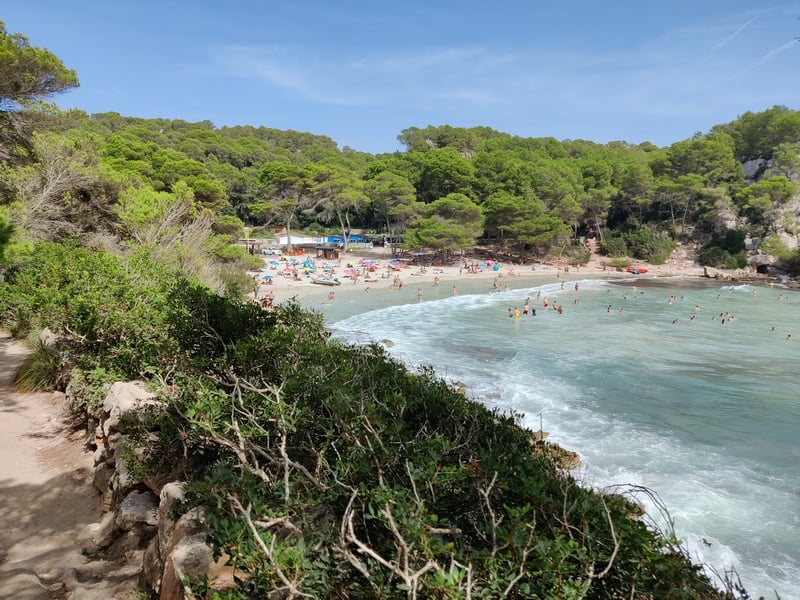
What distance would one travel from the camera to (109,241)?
15.6 metres

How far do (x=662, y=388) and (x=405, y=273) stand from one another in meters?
26.5

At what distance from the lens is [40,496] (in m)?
5.64

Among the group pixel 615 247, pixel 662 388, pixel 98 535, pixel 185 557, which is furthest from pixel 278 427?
pixel 615 247

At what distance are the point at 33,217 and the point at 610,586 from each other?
16.8 m

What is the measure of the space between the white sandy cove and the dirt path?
60.5ft

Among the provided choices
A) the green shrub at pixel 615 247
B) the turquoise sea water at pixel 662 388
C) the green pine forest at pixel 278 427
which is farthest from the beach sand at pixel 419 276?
the green pine forest at pixel 278 427

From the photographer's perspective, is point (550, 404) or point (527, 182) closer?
point (550, 404)

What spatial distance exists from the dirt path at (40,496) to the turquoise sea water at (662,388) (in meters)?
6.73

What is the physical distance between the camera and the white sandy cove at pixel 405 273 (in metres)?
31.5

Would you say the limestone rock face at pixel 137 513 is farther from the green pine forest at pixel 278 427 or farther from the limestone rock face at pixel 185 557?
the limestone rock face at pixel 185 557

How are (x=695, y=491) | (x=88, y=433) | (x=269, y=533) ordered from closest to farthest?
(x=269, y=533)
(x=88, y=433)
(x=695, y=491)

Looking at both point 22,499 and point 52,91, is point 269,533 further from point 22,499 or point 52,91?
point 52,91

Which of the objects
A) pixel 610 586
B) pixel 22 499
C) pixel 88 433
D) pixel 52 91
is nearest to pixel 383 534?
pixel 610 586

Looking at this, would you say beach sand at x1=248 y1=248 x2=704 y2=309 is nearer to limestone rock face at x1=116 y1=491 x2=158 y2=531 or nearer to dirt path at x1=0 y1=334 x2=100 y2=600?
dirt path at x1=0 y1=334 x2=100 y2=600
